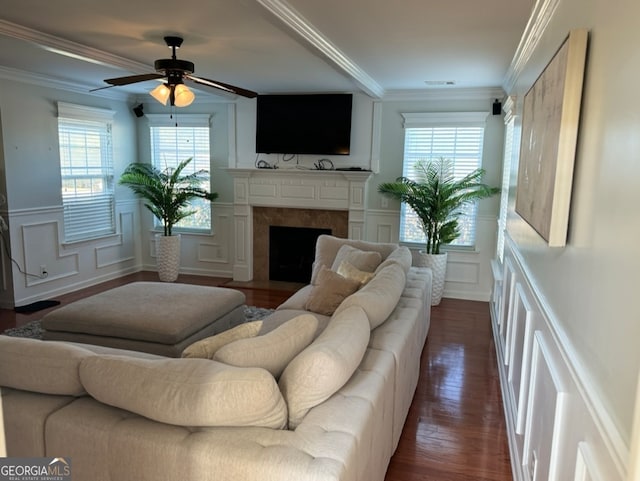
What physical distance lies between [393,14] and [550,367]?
2.22m

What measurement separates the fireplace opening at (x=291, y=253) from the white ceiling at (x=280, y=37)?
2.11m

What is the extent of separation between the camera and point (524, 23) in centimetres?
295

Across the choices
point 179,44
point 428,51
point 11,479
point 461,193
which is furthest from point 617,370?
point 461,193

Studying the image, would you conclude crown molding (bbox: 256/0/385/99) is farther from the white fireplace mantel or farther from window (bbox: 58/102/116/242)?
window (bbox: 58/102/116/242)

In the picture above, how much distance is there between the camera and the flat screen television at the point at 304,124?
588cm

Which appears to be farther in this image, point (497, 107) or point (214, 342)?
point (497, 107)

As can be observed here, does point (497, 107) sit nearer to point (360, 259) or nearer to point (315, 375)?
point (360, 259)

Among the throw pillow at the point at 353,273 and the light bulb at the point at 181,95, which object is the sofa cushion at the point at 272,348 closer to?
the throw pillow at the point at 353,273

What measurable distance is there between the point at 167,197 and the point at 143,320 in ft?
10.4

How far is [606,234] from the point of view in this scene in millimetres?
1219

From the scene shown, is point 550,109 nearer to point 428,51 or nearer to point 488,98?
point 428,51

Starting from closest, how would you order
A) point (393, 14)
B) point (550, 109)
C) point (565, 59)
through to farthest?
1. point (565, 59)
2. point (550, 109)
3. point (393, 14)

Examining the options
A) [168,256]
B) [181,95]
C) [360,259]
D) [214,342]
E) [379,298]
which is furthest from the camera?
[168,256]

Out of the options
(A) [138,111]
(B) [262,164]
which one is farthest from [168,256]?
(A) [138,111]
